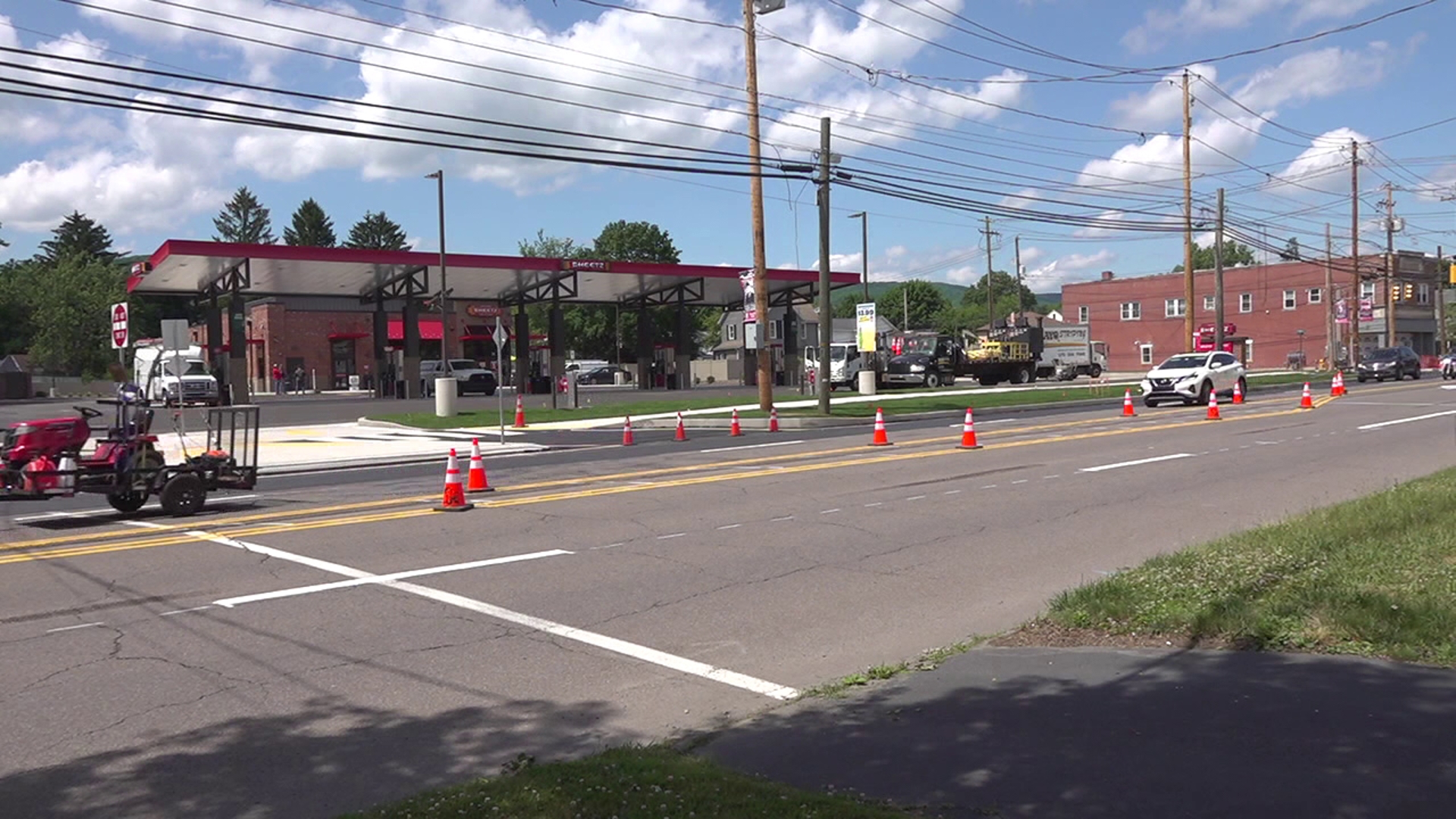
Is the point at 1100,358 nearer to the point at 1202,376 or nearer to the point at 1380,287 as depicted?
the point at 1380,287

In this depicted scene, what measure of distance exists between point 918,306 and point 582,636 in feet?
479

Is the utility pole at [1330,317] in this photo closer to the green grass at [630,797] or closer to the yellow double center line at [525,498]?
the yellow double center line at [525,498]

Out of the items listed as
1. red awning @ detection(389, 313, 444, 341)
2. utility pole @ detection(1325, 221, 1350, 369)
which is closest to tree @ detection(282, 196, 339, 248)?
red awning @ detection(389, 313, 444, 341)

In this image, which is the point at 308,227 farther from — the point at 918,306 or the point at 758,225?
the point at 758,225

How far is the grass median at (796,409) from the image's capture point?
34.1 meters

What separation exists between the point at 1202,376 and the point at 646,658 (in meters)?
30.0

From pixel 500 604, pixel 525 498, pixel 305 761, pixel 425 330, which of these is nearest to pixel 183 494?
pixel 525 498

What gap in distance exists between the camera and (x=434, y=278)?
175ft

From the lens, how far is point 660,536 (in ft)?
38.9

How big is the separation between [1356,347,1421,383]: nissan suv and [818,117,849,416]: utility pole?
32.4 meters

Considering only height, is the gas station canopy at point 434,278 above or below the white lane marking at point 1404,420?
above

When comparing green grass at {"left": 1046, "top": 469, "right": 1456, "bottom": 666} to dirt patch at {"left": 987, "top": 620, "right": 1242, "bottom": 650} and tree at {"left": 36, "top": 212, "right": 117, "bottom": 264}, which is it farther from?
tree at {"left": 36, "top": 212, "right": 117, "bottom": 264}

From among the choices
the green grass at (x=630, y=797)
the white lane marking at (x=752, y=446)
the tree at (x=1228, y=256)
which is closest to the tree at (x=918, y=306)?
the tree at (x=1228, y=256)

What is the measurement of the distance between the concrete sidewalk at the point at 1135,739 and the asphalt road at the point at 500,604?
0.84 metres
